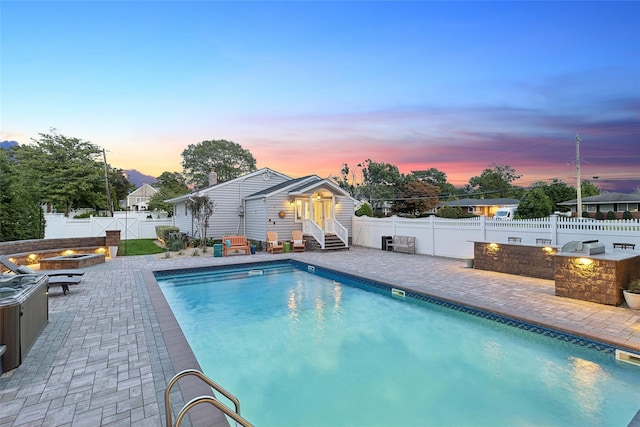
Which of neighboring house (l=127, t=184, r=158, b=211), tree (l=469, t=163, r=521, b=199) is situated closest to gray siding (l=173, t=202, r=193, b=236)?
neighboring house (l=127, t=184, r=158, b=211)

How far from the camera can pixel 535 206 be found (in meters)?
31.5

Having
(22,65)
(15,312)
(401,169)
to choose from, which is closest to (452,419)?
(15,312)

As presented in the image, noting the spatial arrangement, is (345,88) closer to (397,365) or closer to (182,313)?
(182,313)

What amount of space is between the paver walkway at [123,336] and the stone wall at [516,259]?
0.34m

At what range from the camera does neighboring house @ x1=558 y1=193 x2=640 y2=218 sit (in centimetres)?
2722

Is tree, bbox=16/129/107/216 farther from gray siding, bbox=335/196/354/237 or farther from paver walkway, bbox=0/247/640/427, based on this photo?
gray siding, bbox=335/196/354/237

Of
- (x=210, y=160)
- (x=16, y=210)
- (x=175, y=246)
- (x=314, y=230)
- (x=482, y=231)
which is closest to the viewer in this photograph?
(x=482, y=231)

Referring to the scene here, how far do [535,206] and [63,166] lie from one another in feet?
147

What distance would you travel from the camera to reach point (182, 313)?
7.58 m

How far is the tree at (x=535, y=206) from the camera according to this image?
31.4 meters

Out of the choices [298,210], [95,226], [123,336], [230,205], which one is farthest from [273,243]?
[95,226]

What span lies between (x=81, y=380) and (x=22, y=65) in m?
13.1

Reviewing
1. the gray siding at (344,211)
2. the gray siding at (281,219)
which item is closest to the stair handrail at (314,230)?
the gray siding at (281,219)

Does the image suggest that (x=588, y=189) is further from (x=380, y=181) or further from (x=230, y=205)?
(x=230, y=205)
